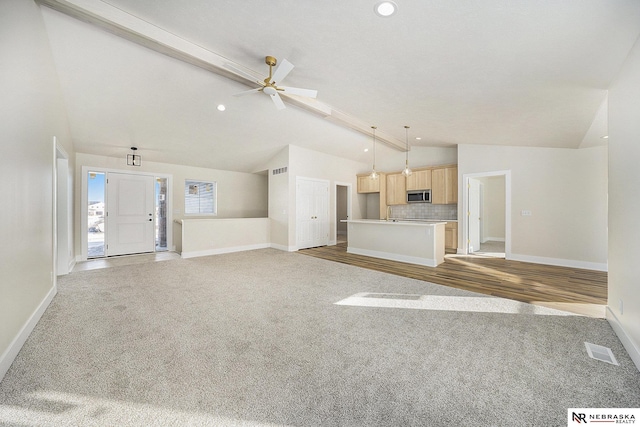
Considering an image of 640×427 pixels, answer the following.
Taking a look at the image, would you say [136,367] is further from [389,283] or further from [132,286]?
[389,283]

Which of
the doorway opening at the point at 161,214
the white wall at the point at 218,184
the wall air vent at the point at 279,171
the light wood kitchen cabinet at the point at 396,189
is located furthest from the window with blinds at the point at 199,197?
the light wood kitchen cabinet at the point at 396,189

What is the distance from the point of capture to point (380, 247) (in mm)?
6051

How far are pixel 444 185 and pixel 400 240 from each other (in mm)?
2565

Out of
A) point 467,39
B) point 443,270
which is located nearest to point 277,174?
point 443,270

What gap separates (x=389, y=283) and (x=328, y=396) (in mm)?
2620

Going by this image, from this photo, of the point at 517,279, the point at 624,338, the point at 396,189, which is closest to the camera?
the point at 624,338

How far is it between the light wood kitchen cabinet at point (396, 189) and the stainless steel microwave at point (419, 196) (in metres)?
0.17

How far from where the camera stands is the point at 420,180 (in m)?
7.54

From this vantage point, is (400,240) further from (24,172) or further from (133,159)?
(133,159)

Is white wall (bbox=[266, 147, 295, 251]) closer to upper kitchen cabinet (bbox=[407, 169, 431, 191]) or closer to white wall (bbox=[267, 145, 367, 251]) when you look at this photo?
white wall (bbox=[267, 145, 367, 251])

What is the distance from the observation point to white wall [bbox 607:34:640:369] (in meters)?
1.99

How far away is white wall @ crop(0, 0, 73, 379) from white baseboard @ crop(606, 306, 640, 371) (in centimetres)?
454

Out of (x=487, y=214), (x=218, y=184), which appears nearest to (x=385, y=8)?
(x=218, y=184)

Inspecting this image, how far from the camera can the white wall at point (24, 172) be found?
1.93 meters
